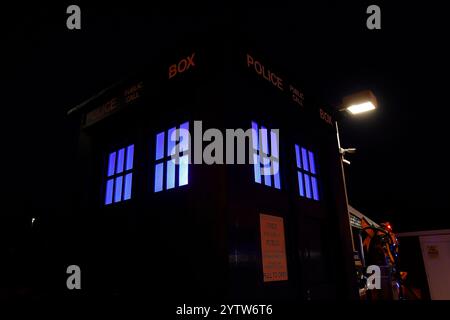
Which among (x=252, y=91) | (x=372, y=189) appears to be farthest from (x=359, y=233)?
(x=372, y=189)

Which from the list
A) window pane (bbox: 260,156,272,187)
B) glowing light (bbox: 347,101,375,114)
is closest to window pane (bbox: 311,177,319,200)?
window pane (bbox: 260,156,272,187)

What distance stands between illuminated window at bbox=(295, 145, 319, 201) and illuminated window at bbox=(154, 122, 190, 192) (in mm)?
2492

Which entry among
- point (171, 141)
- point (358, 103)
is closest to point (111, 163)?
point (171, 141)

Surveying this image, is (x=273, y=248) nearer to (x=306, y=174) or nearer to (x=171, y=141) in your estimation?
(x=306, y=174)

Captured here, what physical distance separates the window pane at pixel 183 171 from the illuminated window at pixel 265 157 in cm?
109

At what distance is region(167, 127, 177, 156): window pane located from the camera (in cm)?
526

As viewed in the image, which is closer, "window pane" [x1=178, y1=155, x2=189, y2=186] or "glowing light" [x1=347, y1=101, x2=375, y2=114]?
"window pane" [x1=178, y1=155, x2=189, y2=186]

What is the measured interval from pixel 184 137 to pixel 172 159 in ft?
1.38

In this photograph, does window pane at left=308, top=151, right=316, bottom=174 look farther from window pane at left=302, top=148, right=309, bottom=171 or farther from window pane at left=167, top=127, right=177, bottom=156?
window pane at left=167, top=127, right=177, bottom=156

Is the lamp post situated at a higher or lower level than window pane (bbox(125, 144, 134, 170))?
higher

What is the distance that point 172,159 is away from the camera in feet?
17.0

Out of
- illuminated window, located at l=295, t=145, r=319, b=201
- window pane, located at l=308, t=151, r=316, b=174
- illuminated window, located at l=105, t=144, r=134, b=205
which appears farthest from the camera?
window pane, located at l=308, t=151, r=316, b=174
